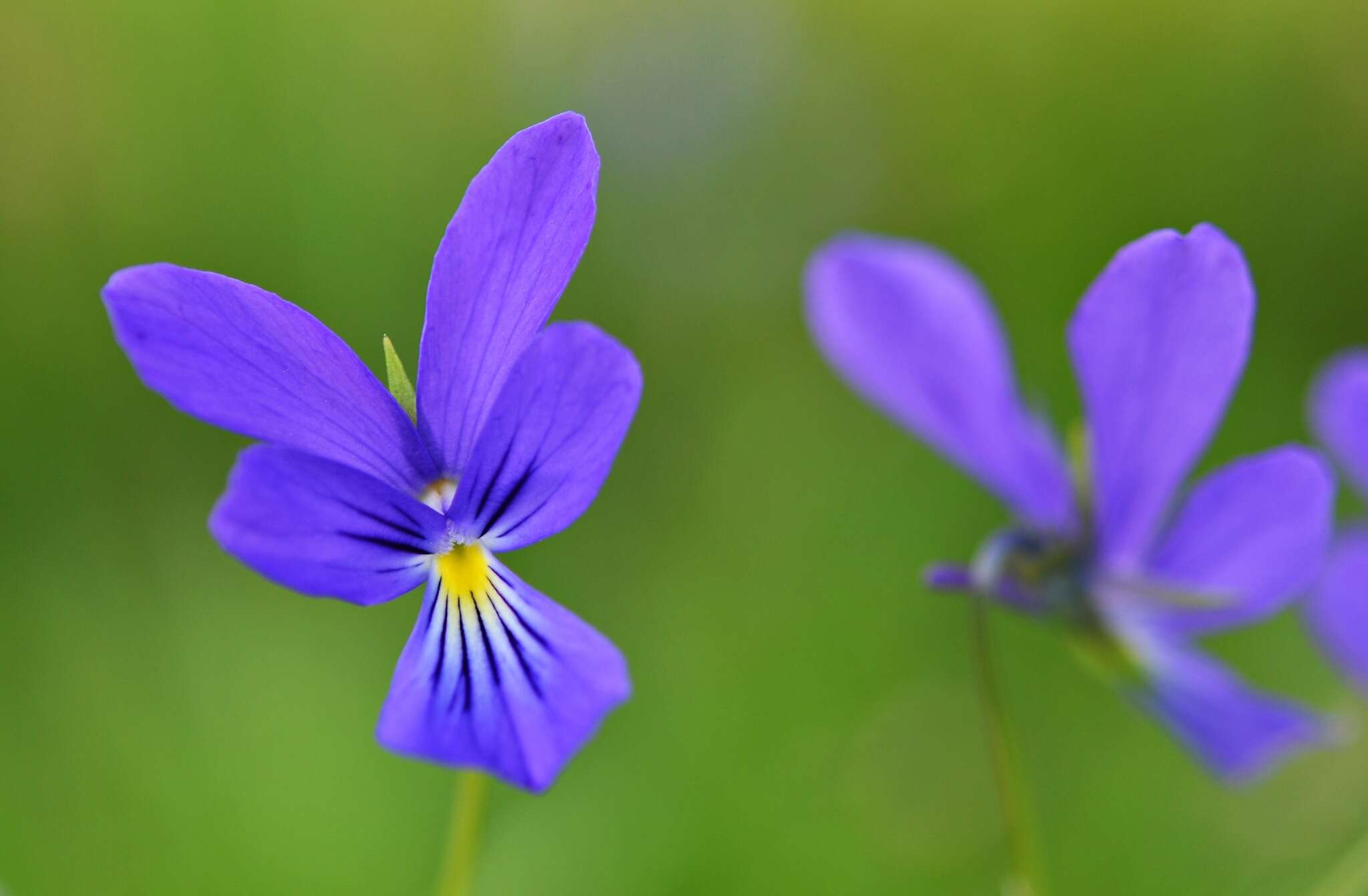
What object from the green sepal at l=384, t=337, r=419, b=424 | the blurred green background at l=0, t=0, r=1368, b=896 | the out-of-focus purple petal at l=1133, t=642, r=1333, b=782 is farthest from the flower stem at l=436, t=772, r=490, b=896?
the blurred green background at l=0, t=0, r=1368, b=896

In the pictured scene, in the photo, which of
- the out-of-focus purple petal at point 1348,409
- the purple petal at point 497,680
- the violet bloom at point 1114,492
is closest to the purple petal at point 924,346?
the violet bloom at point 1114,492

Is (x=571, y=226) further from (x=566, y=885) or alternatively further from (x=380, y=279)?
(x=380, y=279)

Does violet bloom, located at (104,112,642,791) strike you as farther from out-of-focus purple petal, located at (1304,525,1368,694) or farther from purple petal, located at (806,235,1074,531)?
out-of-focus purple petal, located at (1304,525,1368,694)

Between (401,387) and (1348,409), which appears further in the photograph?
(1348,409)

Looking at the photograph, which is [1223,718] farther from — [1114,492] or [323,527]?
[323,527]

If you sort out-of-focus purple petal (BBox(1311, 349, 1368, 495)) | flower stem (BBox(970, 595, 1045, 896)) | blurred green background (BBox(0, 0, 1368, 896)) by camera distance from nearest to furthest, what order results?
1. flower stem (BBox(970, 595, 1045, 896))
2. out-of-focus purple petal (BBox(1311, 349, 1368, 495))
3. blurred green background (BBox(0, 0, 1368, 896))

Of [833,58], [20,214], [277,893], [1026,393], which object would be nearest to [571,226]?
[277,893]

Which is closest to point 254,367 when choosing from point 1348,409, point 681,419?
point 1348,409
